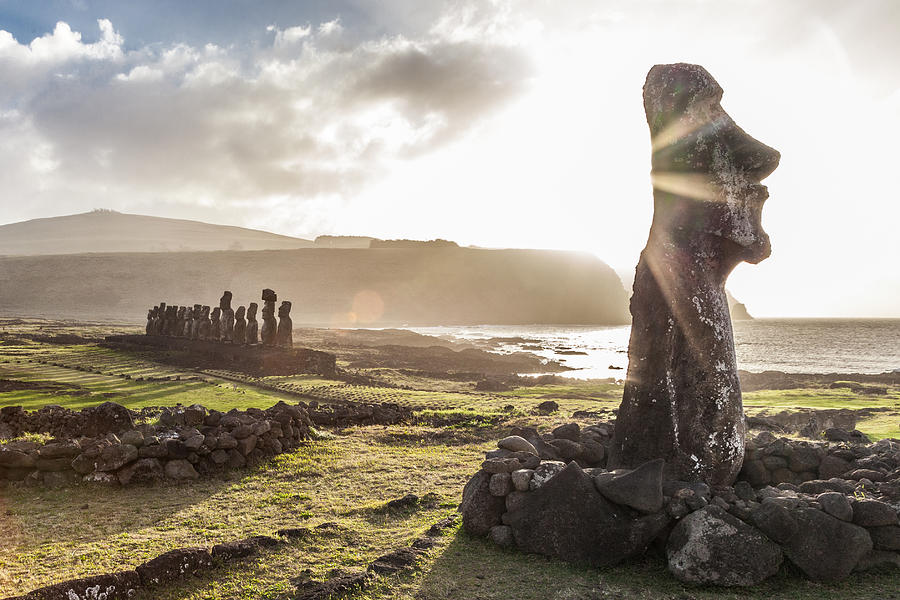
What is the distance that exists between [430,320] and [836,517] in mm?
140179

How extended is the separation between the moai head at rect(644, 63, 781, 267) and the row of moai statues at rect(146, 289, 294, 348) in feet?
78.4

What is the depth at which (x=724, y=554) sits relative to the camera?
5.90 meters

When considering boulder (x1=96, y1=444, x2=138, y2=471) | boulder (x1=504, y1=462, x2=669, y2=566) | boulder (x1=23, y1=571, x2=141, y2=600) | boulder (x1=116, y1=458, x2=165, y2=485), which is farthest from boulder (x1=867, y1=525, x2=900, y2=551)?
boulder (x1=96, y1=444, x2=138, y2=471)

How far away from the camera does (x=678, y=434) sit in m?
7.84

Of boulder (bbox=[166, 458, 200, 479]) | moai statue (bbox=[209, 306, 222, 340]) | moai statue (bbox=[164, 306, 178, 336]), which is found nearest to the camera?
boulder (bbox=[166, 458, 200, 479])

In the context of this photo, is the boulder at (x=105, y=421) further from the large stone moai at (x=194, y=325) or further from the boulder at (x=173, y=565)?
the large stone moai at (x=194, y=325)

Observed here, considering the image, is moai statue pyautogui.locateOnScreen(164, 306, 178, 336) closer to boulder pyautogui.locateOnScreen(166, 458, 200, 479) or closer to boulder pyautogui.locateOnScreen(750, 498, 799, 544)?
boulder pyautogui.locateOnScreen(166, 458, 200, 479)

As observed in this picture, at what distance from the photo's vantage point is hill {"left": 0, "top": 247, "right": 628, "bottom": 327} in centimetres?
11931

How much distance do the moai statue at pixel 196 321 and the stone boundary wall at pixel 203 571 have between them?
32.1m

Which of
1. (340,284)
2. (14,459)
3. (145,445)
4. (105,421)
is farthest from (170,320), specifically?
(340,284)

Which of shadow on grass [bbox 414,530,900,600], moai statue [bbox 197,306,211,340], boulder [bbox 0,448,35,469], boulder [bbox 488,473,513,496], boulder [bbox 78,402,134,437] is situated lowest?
shadow on grass [bbox 414,530,900,600]

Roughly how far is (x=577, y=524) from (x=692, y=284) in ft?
12.0

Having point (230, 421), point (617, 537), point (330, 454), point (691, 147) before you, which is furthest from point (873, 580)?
point (230, 421)

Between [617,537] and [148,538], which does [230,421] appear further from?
[617,537]
